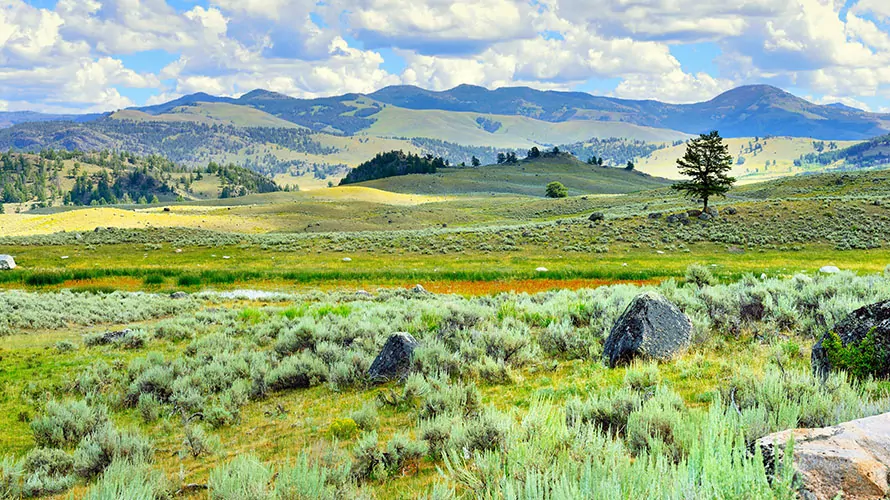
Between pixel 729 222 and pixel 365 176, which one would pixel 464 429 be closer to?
pixel 729 222

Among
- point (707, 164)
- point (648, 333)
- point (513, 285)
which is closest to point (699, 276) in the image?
point (513, 285)

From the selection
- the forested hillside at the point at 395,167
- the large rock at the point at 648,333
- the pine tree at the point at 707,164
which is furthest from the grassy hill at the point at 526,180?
the large rock at the point at 648,333

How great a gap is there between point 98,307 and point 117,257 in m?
27.0

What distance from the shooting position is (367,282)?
31.8 metres

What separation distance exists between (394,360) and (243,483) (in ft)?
19.5

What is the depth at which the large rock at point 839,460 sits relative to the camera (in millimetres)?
3736

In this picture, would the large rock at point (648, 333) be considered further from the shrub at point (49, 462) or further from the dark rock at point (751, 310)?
the shrub at point (49, 462)

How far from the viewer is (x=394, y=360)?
437 inches

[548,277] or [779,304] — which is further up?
[779,304]

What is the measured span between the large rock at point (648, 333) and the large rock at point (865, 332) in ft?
8.34

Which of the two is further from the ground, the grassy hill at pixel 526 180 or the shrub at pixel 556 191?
the grassy hill at pixel 526 180

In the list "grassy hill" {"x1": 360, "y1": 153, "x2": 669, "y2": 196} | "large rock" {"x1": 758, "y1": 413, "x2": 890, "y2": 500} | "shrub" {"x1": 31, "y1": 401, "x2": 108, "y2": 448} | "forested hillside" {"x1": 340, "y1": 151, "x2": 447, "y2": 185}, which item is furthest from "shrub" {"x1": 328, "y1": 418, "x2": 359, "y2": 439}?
"forested hillside" {"x1": 340, "y1": 151, "x2": 447, "y2": 185}

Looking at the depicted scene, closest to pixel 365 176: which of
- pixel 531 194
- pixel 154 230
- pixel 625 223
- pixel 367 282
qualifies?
pixel 531 194

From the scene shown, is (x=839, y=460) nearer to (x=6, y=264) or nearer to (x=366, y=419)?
(x=366, y=419)
